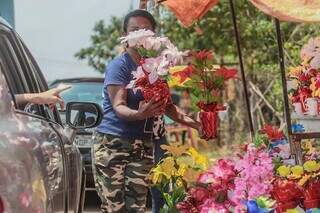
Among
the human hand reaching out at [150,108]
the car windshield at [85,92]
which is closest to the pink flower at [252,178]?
the human hand reaching out at [150,108]

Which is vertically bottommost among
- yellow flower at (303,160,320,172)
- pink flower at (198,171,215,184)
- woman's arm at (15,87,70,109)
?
pink flower at (198,171,215,184)

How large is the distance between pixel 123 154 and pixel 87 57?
20519 millimetres

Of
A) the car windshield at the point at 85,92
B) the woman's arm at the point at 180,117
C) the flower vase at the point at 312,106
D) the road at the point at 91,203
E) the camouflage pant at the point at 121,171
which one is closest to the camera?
the camouflage pant at the point at 121,171

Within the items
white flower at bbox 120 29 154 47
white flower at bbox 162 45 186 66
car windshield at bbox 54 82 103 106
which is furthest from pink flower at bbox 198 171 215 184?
car windshield at bbox 54 82 103 106

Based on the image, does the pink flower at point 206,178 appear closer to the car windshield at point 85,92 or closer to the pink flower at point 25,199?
the pink flower at point 25,199

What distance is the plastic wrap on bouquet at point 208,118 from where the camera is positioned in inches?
196

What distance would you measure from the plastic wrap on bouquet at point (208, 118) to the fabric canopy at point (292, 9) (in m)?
0.97

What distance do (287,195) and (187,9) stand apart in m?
2.18

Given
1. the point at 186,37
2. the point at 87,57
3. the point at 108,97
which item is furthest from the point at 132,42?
the point at 87,57

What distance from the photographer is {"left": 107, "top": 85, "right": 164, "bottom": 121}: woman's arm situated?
15.0 feet

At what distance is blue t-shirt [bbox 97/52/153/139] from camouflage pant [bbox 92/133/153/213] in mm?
46

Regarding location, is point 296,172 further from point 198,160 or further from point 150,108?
point 150,108

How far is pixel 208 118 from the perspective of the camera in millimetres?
4969

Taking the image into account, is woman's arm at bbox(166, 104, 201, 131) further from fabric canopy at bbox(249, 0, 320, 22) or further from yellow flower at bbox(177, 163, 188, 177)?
fabric canopy at bbox(249, 0, 320, 22)
